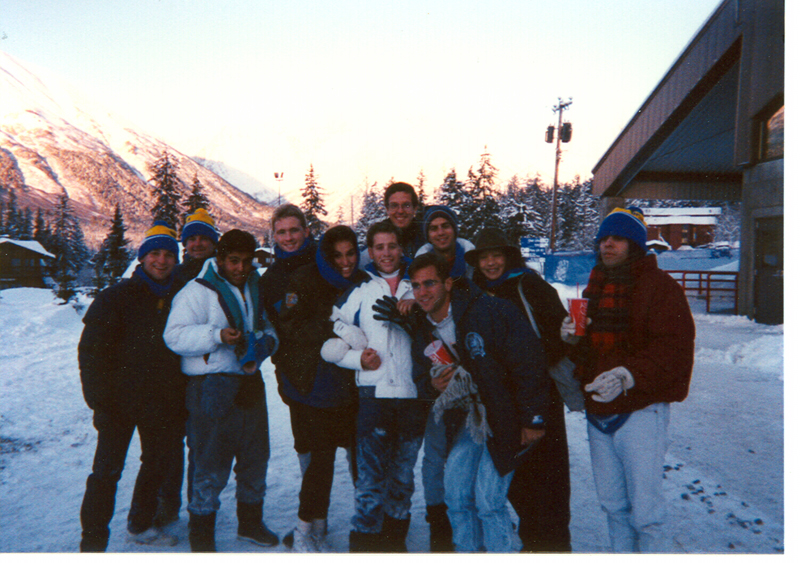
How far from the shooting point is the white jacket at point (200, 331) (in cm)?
270

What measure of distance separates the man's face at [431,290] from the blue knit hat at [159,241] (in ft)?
5.40

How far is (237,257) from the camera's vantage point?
2900mm

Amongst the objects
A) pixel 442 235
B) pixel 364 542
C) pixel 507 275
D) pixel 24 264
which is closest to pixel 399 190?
pixel 442 235

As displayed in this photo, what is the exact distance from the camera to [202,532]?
2758 mm

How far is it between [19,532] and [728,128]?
14520 millimetres

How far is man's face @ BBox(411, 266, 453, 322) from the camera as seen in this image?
249cm

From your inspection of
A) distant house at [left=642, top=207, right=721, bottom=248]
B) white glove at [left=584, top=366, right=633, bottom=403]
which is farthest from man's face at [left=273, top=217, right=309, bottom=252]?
distant house at [left=642, top=207, right=721, bottom=248]

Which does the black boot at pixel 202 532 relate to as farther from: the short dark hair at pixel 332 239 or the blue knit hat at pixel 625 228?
the blue knit hat at pixel 625 228

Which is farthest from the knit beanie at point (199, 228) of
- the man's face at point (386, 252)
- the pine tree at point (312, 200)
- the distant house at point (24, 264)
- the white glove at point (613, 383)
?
the distant house at point (24, 264)

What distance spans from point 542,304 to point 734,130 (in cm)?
1191

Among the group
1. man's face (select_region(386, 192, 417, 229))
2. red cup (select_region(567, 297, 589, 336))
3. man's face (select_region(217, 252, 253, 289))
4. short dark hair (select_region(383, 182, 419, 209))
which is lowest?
red cup (select_region(567, 297, 589, 336))

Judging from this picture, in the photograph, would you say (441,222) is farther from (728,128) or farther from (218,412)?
(728,128)

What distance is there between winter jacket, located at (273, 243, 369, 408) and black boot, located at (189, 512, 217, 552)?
0.87 m

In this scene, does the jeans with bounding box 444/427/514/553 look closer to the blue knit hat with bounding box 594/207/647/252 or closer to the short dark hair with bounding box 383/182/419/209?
the blue knit hat with bounding box 594/207/647/252
